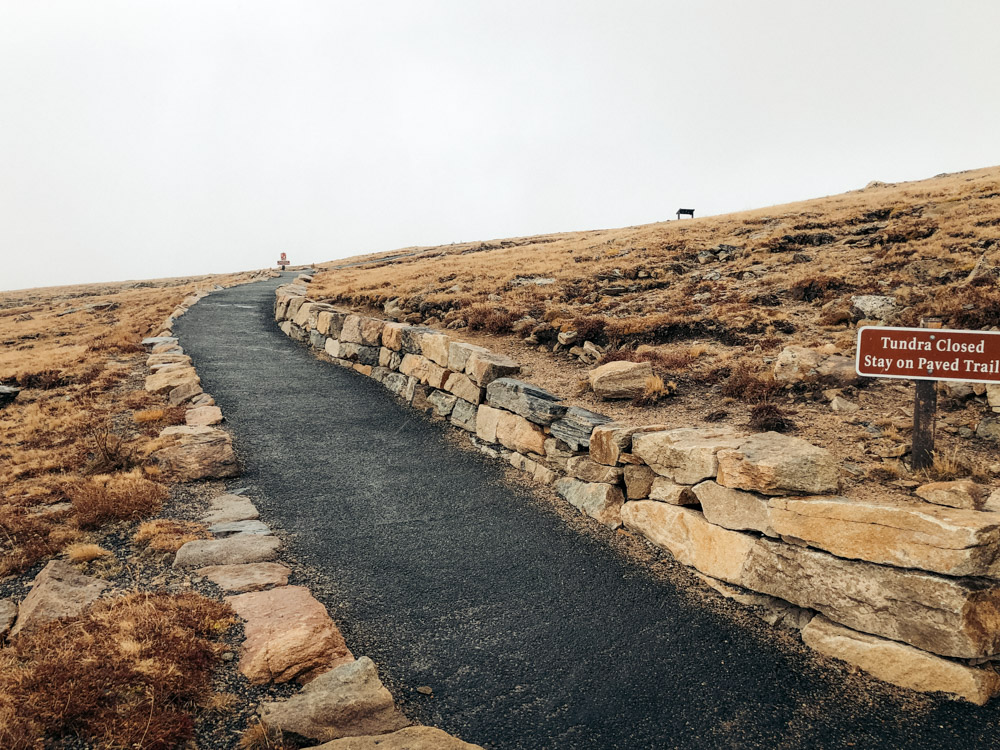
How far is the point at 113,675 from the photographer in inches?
152

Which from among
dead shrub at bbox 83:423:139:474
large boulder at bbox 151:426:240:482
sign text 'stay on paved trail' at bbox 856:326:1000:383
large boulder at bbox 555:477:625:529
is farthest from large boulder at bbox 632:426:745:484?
dead shrub at bbox 83:423:139:474

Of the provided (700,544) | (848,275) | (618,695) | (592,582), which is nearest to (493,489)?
(592,582)

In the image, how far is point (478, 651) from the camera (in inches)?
201

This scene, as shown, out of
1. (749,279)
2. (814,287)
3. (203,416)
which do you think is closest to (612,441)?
(203,416)

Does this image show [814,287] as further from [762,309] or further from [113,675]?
[113,675]

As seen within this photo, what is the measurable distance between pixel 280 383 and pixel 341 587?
852 centimetres

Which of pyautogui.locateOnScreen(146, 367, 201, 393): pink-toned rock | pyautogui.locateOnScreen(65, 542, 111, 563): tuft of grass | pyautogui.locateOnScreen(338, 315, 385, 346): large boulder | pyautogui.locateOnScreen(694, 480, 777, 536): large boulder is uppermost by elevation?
pyautogui.locateOnScreen(338, 315, 385, 346): large boulder

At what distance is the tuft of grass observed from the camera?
19.0ft

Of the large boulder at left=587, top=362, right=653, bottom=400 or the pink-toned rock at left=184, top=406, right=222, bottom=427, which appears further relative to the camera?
the pink-toned rock at left=184, top=406, right=222, bottom=427

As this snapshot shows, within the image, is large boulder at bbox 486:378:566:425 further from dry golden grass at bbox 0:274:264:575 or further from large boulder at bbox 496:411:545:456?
dry golden grass at bbox 0:274:264:575

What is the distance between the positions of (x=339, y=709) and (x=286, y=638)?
1032 millimetres

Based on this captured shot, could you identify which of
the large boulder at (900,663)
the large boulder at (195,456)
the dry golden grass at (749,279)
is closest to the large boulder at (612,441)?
the large boulder at (900,663)

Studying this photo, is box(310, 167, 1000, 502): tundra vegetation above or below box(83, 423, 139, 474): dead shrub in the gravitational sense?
above

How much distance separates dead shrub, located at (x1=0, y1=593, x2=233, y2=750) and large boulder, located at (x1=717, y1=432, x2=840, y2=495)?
511 centimetres
